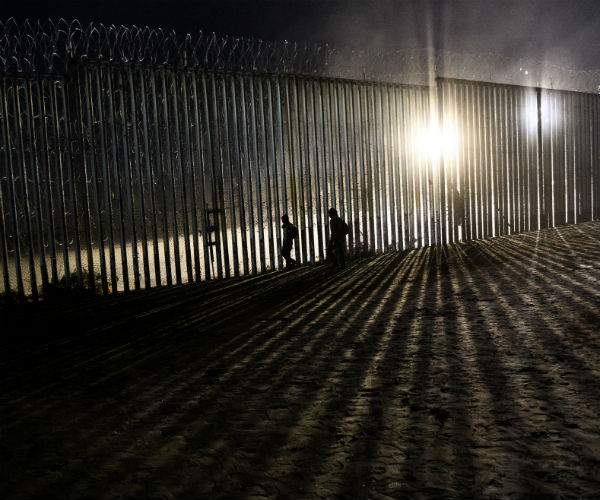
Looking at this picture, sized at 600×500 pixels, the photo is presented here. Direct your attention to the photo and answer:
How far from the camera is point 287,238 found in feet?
38.7

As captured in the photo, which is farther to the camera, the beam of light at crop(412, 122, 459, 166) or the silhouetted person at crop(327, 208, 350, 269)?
the beam of light at crop(412, 122, 459, 166)

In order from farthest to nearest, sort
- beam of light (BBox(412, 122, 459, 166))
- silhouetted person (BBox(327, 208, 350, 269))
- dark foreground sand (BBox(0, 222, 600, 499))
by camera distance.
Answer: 1. beam of light (BBox(412, 122, 459, 166))
2. silhouetted person (BBox(327, 208, 350, 269))
3. dark foreground sand (BBox(0, 222, 600, 499))

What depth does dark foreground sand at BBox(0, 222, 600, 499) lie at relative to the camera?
10.0ft

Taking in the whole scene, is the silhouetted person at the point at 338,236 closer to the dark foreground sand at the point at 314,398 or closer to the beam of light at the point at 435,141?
the dark foreground sand at the point at 314,398

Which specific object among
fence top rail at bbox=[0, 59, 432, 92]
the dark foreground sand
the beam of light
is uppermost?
fence top rail at bbox=[0, 59, 432, 92]

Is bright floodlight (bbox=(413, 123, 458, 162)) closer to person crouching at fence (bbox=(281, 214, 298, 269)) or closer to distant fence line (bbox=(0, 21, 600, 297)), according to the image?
distant fence line (bbox=(0, 21, 600, 297))

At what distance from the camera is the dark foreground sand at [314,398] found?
3.06 meters

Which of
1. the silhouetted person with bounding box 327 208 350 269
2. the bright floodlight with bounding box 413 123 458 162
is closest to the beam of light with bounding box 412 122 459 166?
the bright floodlight with bounding box 413 123 458 162

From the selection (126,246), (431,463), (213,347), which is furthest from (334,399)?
(126,246)

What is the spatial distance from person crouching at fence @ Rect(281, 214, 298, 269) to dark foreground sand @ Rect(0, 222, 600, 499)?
3.45 metres

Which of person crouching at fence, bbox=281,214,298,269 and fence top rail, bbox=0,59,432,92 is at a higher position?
fence top rail, bbox=0,59,432,92

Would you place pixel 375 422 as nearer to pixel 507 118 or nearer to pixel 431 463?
pixel 431 463

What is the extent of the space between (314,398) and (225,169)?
7474mm

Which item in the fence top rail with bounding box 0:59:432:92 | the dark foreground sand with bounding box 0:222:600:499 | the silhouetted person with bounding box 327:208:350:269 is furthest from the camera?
the silhouetted person with bounding box 327:208:350:269
